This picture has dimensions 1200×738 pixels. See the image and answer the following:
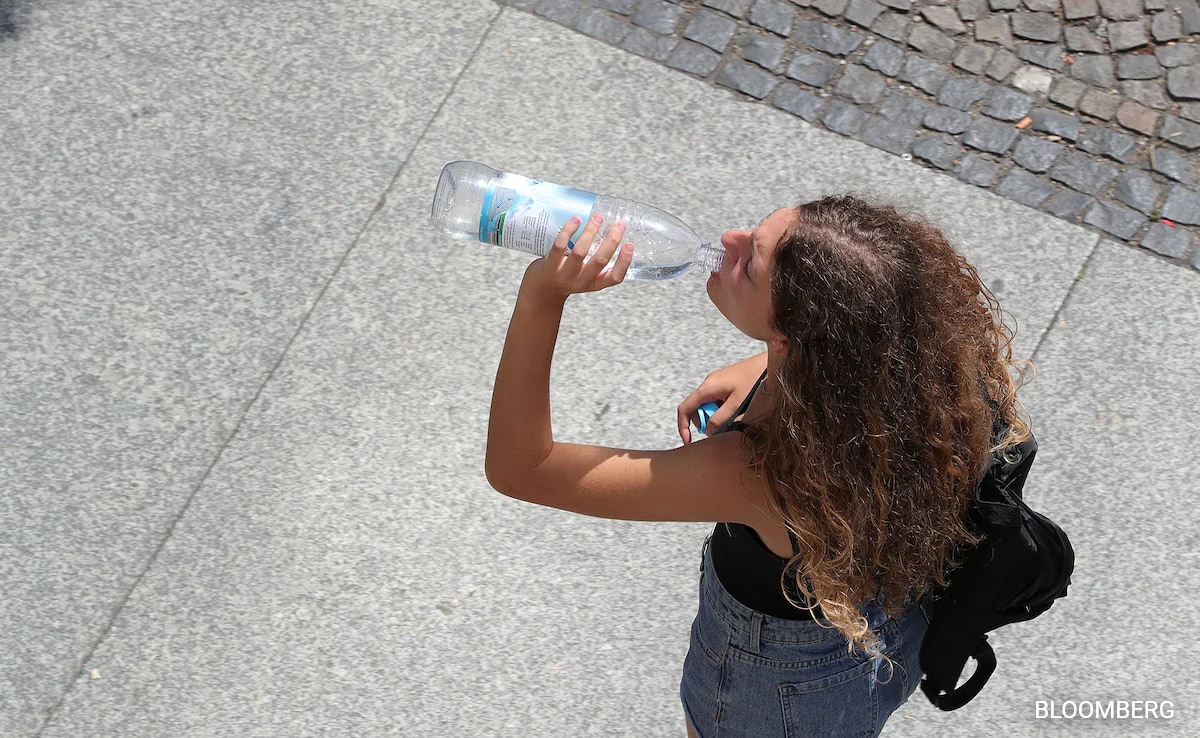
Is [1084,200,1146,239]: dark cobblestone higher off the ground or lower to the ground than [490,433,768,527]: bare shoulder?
lower

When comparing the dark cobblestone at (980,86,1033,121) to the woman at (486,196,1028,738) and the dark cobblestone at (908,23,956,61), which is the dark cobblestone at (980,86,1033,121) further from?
the woman at (486,196,1028,738)

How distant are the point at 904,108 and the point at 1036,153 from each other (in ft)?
1.67

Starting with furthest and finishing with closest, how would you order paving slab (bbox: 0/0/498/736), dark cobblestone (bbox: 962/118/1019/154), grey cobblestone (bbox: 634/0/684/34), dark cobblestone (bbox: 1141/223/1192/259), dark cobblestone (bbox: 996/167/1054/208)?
1. grey cobblestone (bbox: 634/0/684/34)
2. dark cobblestone (bbox: 962/118/1019/154)
3. dark cobblestone (bbox: 996/167/1054/208)
4. dark cobblestone (bbox: 1141/223/1192/259)
5. paving slab (bbox: 0/0/498/736)

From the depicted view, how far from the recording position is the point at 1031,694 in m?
3.25

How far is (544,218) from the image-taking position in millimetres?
2361

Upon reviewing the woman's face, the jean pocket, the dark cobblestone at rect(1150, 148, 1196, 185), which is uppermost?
the woman's face

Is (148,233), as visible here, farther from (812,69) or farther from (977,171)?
(977,171)

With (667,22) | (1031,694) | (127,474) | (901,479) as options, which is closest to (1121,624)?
(1031,694)

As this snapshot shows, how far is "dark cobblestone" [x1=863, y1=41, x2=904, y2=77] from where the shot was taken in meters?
4.39

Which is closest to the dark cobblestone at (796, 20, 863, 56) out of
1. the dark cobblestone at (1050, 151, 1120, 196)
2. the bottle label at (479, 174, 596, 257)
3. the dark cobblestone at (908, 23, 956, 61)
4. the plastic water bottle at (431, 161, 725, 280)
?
the dark cobblestone at (908, 23, 956, 61)

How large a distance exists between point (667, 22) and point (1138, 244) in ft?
6.44

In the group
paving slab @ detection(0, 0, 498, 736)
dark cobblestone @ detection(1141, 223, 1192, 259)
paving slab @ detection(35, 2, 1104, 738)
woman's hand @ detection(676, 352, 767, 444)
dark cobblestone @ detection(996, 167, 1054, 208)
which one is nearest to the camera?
woman's hand @ detection(676, 352, 767, 444)

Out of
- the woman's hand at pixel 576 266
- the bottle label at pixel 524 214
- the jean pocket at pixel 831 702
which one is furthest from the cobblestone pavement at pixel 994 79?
the woman's hand at pixel 576 266

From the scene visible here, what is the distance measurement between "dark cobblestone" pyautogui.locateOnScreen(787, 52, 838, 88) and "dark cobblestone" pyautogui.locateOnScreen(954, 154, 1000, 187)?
0.62 metres
